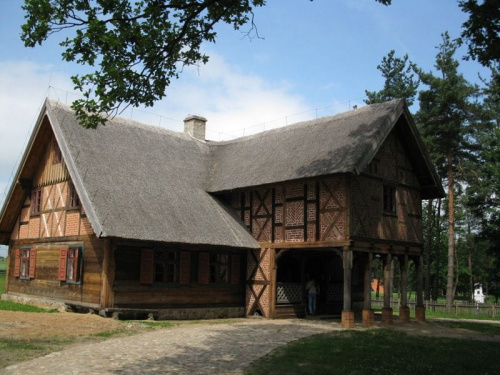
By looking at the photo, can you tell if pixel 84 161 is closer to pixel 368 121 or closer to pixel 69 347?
pixel 69 347

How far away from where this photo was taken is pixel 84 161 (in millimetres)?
20453

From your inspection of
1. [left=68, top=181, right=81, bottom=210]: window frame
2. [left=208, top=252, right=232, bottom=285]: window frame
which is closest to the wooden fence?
[left=208, top=252, right=232, bottom=285]: window frame

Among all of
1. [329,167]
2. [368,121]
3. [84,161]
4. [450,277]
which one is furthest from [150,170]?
[450,277]

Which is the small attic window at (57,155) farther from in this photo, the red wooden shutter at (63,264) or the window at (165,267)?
the window at (165,267)

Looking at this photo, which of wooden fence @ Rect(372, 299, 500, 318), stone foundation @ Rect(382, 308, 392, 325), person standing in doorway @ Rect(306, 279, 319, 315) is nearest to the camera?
stone foundation @ Rect(382, 308, 392, 325)

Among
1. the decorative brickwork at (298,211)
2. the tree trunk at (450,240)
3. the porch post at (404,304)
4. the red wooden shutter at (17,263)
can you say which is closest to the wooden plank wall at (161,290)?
the decorative brickwork at (298,211)

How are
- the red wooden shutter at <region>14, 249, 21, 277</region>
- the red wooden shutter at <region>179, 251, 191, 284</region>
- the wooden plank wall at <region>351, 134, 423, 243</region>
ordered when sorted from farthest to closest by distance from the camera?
the red wooden shutter at <region>14, 249, 21, 277</region> < the red wooden shutter at <region>179, 251, 191, 284</region> < the wooden plank wall at <region>351, 134, 423, 243</region>

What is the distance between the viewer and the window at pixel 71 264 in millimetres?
20281

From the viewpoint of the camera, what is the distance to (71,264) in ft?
68.7

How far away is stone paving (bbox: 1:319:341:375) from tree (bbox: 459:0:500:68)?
30.6 feet

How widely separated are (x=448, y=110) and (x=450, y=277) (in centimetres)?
1108

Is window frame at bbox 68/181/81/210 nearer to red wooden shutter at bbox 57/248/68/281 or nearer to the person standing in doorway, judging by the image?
red wooden shutter at bbox 57/248/68/281

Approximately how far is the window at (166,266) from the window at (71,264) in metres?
2.89

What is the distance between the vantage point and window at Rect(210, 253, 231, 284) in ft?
72.5
